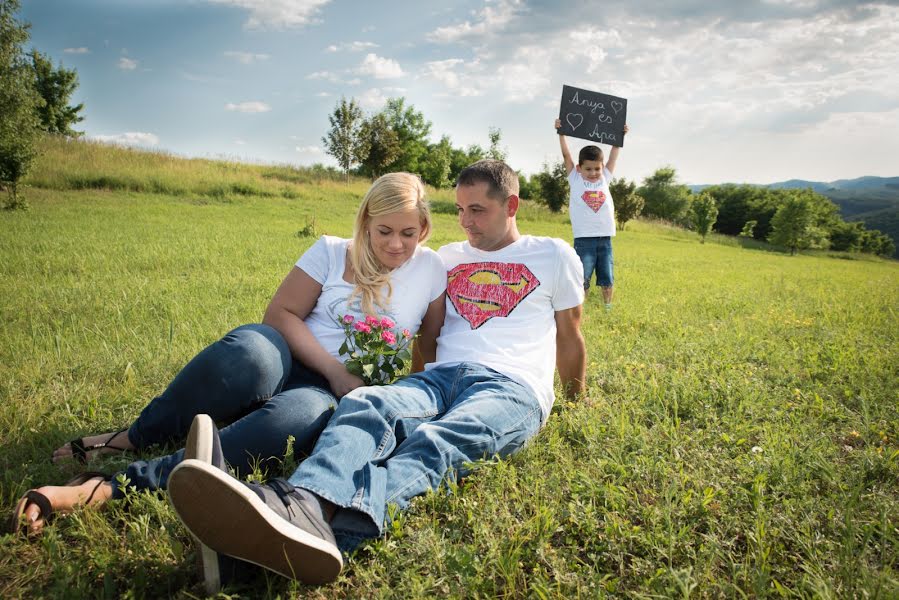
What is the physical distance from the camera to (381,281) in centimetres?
290

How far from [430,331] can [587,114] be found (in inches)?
193

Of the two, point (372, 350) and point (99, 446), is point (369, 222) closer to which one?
point (372, 350)

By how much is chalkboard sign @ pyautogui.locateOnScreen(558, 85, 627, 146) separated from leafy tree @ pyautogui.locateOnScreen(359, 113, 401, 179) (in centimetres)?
2796

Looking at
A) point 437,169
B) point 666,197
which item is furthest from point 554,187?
point 666,197

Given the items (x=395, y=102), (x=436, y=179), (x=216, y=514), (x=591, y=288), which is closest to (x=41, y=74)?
(x=395, y=102)

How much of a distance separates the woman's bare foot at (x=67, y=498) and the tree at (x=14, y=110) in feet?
50.8

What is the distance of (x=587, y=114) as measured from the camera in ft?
22.1

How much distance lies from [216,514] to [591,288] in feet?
23.8

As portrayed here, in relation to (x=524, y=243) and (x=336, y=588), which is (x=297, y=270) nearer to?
(x=524, y=243)

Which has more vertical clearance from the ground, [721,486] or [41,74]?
[41,74]

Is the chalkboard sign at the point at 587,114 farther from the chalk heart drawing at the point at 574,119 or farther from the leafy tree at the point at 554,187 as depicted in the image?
the leafy tree at the point at 554,187

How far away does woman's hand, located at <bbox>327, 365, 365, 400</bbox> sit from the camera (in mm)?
2649

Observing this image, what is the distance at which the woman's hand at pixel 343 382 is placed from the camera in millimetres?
2649

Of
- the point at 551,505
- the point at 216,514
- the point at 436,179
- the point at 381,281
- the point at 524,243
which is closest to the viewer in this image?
the point at 216,514
